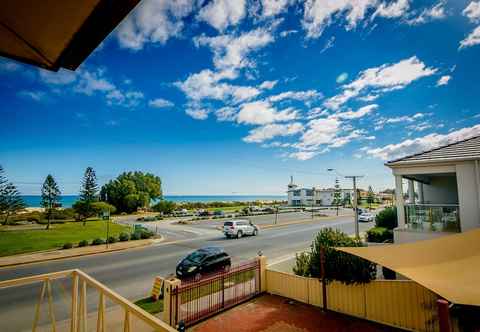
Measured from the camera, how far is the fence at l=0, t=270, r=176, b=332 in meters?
2.43

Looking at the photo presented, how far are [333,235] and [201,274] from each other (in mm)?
7096

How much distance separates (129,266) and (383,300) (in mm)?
13369

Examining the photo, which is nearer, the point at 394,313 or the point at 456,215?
the point at 394,313

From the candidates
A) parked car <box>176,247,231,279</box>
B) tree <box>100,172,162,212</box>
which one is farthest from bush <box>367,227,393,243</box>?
tree <box>100,172,162,212</box>

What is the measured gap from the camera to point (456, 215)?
34.1 feet

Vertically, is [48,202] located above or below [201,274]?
above

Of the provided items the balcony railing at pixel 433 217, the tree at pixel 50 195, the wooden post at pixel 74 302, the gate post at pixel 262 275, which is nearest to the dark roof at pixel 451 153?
the balcony railing at pixel 433 217

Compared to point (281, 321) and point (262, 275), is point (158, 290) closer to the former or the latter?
point (262, 275)

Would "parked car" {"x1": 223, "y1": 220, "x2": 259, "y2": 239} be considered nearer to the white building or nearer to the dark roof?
the white building

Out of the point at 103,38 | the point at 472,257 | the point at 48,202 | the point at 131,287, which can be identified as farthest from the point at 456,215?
the point at 48,202

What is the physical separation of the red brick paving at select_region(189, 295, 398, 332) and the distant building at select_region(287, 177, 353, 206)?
94176 millimetres

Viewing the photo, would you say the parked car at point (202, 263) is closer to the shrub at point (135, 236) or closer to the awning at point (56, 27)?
the awning at point (56, 27)

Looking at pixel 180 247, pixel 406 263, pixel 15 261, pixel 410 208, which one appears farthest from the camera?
pixel 180 247

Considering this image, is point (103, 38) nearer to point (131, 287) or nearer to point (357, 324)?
point (357, 324)
